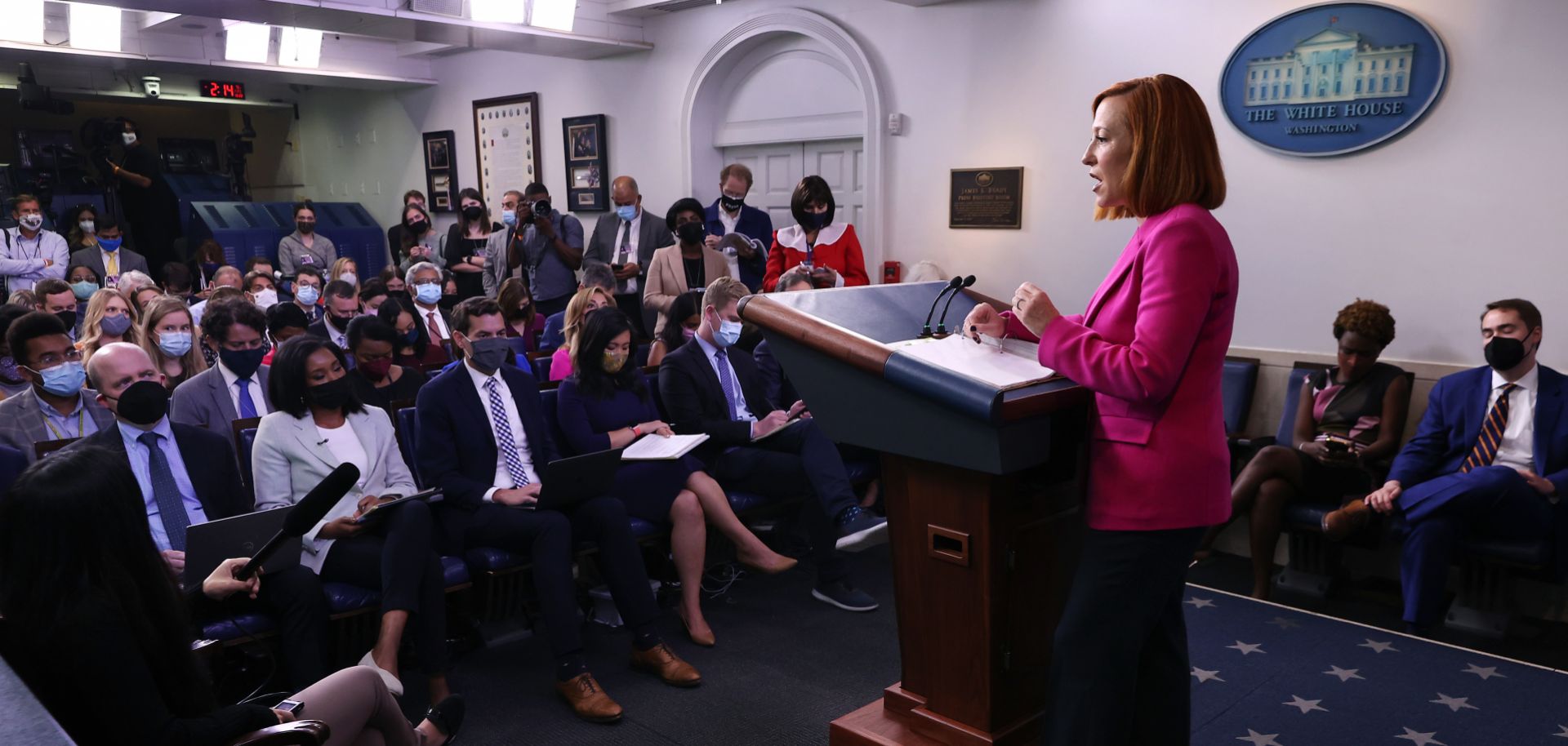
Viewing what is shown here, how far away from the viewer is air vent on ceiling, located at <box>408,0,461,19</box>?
6.58 meters

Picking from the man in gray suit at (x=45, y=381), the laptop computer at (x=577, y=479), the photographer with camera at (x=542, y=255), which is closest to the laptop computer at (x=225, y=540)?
the laptop computer at (x=577, y=479)

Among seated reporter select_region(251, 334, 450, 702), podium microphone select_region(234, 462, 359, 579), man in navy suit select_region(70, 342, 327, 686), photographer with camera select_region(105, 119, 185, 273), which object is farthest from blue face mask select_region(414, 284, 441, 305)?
photographer with camera select_region(105, 119, 185, 273)

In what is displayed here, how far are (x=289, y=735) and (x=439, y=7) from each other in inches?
232

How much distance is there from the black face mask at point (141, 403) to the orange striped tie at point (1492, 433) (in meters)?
4.42

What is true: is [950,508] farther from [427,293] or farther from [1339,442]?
[427,293]

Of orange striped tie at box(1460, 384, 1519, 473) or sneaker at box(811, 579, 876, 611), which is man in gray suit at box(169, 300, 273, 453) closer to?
sneaker at box(811, 579, 876, 611)

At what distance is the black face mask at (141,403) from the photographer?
117 inches

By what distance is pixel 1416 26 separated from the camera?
4.27 metres

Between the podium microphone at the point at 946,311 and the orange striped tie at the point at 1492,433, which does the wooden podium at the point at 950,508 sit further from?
the orange striped tie at the point at 1492,433

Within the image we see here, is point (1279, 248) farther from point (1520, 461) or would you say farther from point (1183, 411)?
point (1183, 411)

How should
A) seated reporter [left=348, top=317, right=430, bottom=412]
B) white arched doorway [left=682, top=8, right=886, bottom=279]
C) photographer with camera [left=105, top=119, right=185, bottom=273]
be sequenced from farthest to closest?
photographer with camera [left=105, top=119, right=185, bottom=273] < white arched doorway [left=682, top=8, right=886, bottom=279] < seated reporter [left=348, top=317, right=430, bottom=412]

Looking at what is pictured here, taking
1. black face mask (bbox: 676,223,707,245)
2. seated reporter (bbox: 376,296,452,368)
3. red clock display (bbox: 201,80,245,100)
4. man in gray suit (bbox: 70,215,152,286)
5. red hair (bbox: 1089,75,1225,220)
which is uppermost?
red clock display (bbox: 201,80,245,100)

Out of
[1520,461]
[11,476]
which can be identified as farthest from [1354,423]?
[11,476]

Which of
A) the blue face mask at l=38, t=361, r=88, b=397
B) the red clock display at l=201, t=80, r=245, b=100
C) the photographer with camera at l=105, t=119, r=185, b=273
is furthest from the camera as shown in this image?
the photographer with camera at l=105, t=119, r=185, b=273
